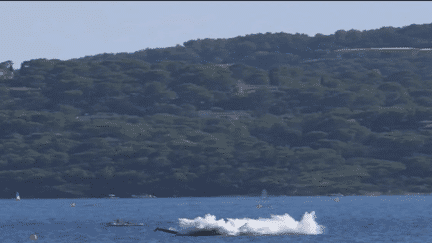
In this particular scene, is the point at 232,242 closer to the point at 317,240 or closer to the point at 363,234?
the point at 317,240

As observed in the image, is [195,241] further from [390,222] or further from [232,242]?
[390,222]

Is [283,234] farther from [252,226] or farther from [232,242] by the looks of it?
[232,242]

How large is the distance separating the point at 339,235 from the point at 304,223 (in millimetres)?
4880

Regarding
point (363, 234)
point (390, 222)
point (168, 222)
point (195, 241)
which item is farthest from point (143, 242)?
point (390, 222)

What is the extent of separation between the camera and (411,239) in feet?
259

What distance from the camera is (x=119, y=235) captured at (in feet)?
282

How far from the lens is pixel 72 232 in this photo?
9425 cm

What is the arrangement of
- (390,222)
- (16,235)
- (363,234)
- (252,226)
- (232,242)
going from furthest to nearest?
Result: 1. (390,222)
2. (16,235)
3. (363,234)
4. (252,226)
5. (232,242)

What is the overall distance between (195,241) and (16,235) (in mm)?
28383

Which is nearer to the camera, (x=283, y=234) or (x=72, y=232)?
(x=283, y=234)

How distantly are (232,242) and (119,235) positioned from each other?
18191 mm

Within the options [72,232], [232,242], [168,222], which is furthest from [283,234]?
[168,222]

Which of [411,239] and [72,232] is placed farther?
[72,232]

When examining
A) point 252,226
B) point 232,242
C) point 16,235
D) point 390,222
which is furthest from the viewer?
point 390,222
